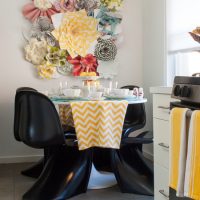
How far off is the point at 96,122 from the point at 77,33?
1.55 meters

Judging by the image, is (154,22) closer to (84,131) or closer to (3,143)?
(84,131)

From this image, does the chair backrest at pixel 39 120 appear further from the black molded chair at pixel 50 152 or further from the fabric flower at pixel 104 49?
the fabric flower at pixel 104 49

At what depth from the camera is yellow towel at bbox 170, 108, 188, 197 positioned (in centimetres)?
129

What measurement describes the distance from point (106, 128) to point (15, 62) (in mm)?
1668

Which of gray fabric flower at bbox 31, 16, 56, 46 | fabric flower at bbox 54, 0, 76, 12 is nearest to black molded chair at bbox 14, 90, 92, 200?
gray fabric flower at bbox 31, 16, 56, 46

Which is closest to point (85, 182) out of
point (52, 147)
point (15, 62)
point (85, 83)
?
point (52, 147)

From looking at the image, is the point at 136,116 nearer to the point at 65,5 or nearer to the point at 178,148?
the point at 65,5

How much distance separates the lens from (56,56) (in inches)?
144

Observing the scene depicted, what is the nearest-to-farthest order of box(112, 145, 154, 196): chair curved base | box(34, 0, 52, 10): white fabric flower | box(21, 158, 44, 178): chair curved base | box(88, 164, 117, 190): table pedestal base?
box(112, 145, 154, 196): chair curved base < box(88, 164, 117, 190): table pedestal base < box(21, 158, 44, 178): chair curved base < box(34, 0, 52, 10): white fabric flower

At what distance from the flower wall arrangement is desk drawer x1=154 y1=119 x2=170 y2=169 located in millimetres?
1944

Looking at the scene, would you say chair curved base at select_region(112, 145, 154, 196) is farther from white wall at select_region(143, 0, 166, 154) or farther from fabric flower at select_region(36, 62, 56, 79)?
fabric flower at select_region(36, 62, 56, 79)

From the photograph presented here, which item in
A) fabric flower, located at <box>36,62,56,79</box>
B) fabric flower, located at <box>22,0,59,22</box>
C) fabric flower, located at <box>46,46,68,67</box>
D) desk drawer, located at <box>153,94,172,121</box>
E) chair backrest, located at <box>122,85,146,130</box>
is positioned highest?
fabric flower, located at <box>22,0,59,22</box>

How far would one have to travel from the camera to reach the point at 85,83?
9.56ft

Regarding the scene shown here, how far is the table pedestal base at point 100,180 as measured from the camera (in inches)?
110
